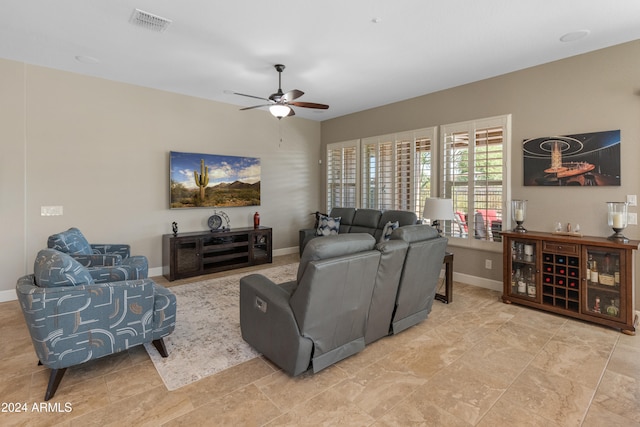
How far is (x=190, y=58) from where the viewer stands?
3920 mm

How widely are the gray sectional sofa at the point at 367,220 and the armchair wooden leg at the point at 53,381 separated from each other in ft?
12.6

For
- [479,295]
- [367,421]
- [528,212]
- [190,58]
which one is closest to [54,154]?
[190,58]

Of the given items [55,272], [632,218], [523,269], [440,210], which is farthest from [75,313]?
[632,218]

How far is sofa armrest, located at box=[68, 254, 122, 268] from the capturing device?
343 cm

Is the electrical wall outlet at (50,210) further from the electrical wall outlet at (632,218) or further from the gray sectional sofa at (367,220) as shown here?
the electrical wall outlet at (632,218)

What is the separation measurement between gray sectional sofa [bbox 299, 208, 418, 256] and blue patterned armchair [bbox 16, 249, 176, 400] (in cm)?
336

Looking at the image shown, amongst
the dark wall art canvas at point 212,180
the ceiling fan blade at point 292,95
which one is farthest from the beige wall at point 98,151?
the ceiling fan blade at point 292,95

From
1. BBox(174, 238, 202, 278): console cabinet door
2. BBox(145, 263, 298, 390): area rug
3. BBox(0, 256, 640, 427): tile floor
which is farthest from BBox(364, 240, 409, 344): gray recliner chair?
BBox(174, 238, 202, 278): console cabinet door

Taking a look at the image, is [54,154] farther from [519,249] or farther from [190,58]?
[519,249]

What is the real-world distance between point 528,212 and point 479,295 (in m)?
1.29

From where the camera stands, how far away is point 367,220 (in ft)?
18.4

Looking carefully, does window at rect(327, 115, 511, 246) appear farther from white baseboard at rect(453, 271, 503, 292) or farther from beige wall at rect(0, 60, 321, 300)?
beige wall at rect(0, 60, 321, 300)

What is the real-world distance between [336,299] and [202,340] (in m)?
1.52

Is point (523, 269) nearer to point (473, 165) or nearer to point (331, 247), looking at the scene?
point (473, 165)
